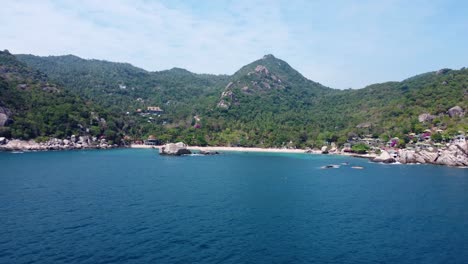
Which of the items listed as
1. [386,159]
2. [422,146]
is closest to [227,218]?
[386,159]

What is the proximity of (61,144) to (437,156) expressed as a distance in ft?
419

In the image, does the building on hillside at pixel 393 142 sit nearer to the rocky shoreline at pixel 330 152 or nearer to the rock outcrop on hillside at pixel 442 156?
the rocky shoreline at pixel 330 152

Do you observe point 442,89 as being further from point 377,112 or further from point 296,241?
point 296,241

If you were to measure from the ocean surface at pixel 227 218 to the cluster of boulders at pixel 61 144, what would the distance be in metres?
58.8

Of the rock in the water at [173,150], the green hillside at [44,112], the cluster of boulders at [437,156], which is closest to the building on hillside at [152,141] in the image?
the green hillside at [44,112]

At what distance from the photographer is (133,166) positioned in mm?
94188

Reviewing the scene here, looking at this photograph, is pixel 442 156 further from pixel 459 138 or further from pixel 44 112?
pixel 44 112

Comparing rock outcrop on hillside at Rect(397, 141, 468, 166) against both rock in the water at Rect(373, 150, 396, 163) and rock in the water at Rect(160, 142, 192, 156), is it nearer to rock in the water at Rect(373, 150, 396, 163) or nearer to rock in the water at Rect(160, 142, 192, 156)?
rock in the water at Rect(373, 150, 396, 163)

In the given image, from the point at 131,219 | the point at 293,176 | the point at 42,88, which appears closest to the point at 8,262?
the point at 131,219

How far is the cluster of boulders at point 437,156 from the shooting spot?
333 ft

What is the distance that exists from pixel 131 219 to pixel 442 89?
155747 mm

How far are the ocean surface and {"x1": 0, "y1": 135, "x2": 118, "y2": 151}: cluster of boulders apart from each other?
58.8 m

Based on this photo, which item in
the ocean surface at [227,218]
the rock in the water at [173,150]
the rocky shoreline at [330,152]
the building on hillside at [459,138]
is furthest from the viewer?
the rock in the water at [173,150]

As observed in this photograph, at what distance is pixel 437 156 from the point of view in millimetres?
106438
